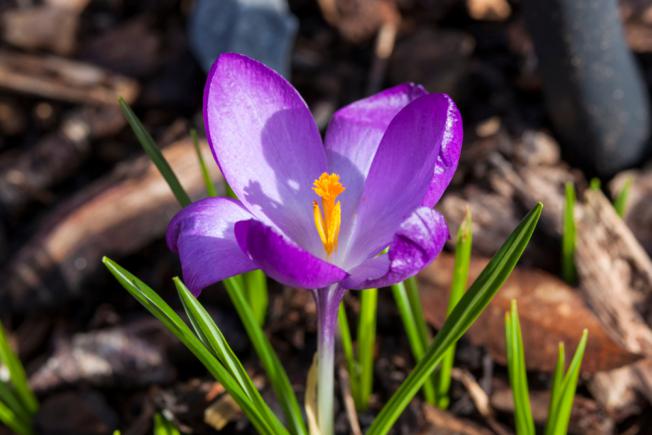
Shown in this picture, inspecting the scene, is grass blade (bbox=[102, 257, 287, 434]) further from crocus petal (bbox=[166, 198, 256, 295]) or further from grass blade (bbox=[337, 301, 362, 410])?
grass blade (bbox=[337, 301, 362, 410])

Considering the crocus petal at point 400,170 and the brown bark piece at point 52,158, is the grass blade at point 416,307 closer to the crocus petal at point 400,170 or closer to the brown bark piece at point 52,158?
the crocus petal at point 400,170

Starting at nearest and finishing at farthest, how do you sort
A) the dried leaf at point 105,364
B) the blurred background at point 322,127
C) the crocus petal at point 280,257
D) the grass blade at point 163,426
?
1. the crocus petal at point 280,257
2. the grass blade at point 163,426
3. the blurred background at point 322,127
4. the dried leaf at point 105,364

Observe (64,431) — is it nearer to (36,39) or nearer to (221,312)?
(221,312)

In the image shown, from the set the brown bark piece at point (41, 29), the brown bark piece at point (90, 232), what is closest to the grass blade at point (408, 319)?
the brown bark piece at point (90, 232)

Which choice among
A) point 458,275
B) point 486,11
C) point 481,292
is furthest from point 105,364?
point 486,11

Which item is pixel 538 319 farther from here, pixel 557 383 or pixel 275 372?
pixel 275 372

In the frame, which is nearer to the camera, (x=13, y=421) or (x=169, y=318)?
(x=169, y=318)
